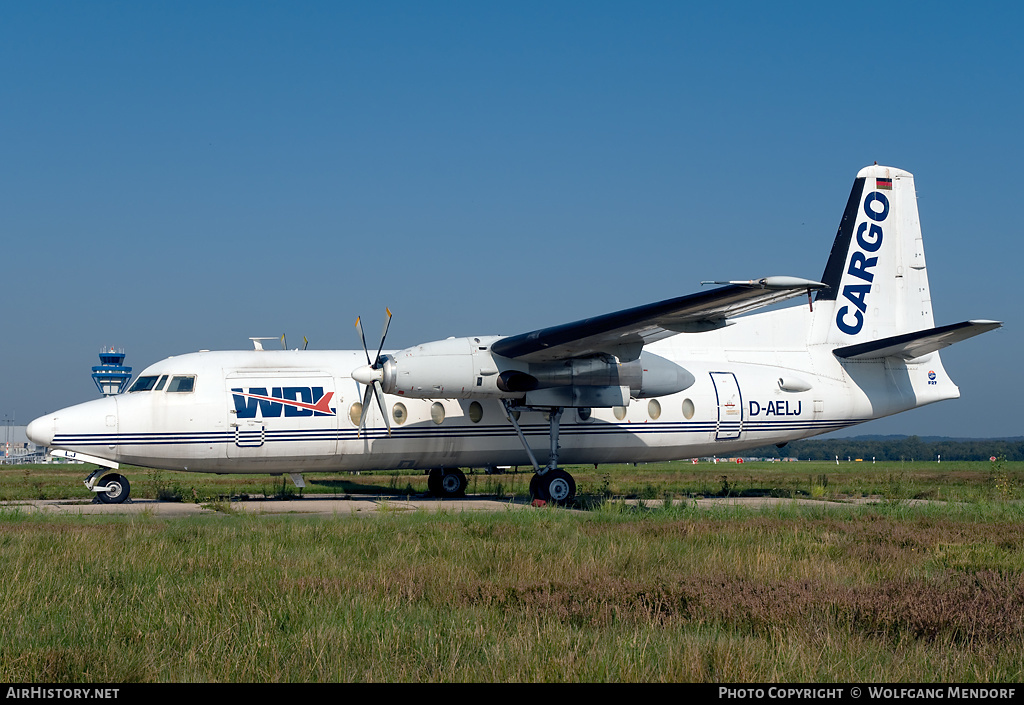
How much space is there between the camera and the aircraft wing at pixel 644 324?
45.7 ft

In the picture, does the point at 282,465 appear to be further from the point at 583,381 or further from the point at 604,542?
the point at 604,542

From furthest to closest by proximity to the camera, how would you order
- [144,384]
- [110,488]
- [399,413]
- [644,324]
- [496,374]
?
Result: [399,413] → [110,488] → [144,384] → [496,374] → [644,324]

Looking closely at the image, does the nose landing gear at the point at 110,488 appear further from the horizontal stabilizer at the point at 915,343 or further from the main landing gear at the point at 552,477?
the horizontal stabilizer at the point at 915,343

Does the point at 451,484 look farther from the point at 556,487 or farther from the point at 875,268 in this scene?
the point at 875,268

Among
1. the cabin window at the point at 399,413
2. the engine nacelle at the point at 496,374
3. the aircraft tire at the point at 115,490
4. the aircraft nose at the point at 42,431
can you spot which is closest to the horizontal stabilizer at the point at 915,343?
the engine nacelle at the point at 496,374

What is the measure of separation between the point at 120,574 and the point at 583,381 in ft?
37.1

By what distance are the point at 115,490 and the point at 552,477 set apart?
32.0 feet

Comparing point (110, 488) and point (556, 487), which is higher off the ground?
point (110, 488)

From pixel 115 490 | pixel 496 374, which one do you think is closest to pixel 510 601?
pixel 496 374

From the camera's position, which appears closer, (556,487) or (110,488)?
(110,488)

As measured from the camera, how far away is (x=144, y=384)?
18.6 m

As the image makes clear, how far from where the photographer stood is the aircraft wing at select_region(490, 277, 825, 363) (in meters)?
13.9
